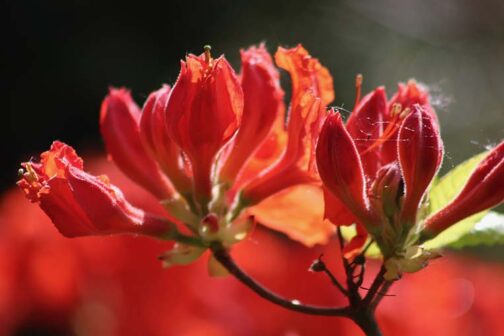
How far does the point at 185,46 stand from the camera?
19.9 ft

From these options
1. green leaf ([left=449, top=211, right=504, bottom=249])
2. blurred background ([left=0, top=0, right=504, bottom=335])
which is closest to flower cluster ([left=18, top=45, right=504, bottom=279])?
green leaf ([left=449, top=211, right=504, bottom=249])

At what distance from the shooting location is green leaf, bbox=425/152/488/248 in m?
1.68

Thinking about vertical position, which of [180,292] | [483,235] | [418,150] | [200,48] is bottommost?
[180,292]

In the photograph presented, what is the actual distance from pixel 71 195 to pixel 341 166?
0.46 m

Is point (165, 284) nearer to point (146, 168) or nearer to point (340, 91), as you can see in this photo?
point (146, 168)

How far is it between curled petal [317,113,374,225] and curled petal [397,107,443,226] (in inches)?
3.0

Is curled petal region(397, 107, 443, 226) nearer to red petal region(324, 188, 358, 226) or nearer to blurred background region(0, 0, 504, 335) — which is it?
red petal region(324, 188, 358, 226)

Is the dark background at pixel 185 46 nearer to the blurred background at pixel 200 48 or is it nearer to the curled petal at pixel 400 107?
the blurred background at pixel 200 48

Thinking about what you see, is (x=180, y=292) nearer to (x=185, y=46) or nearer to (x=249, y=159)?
(x=249, y=159)

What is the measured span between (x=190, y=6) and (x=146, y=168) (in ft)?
15.2

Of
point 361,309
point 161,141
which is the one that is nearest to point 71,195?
point 161,141

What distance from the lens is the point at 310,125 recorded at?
160 centimetres

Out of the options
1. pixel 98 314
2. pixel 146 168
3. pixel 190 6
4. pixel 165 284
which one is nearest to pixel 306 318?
pixel 165 284

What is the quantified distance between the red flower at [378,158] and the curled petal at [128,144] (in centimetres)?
44
